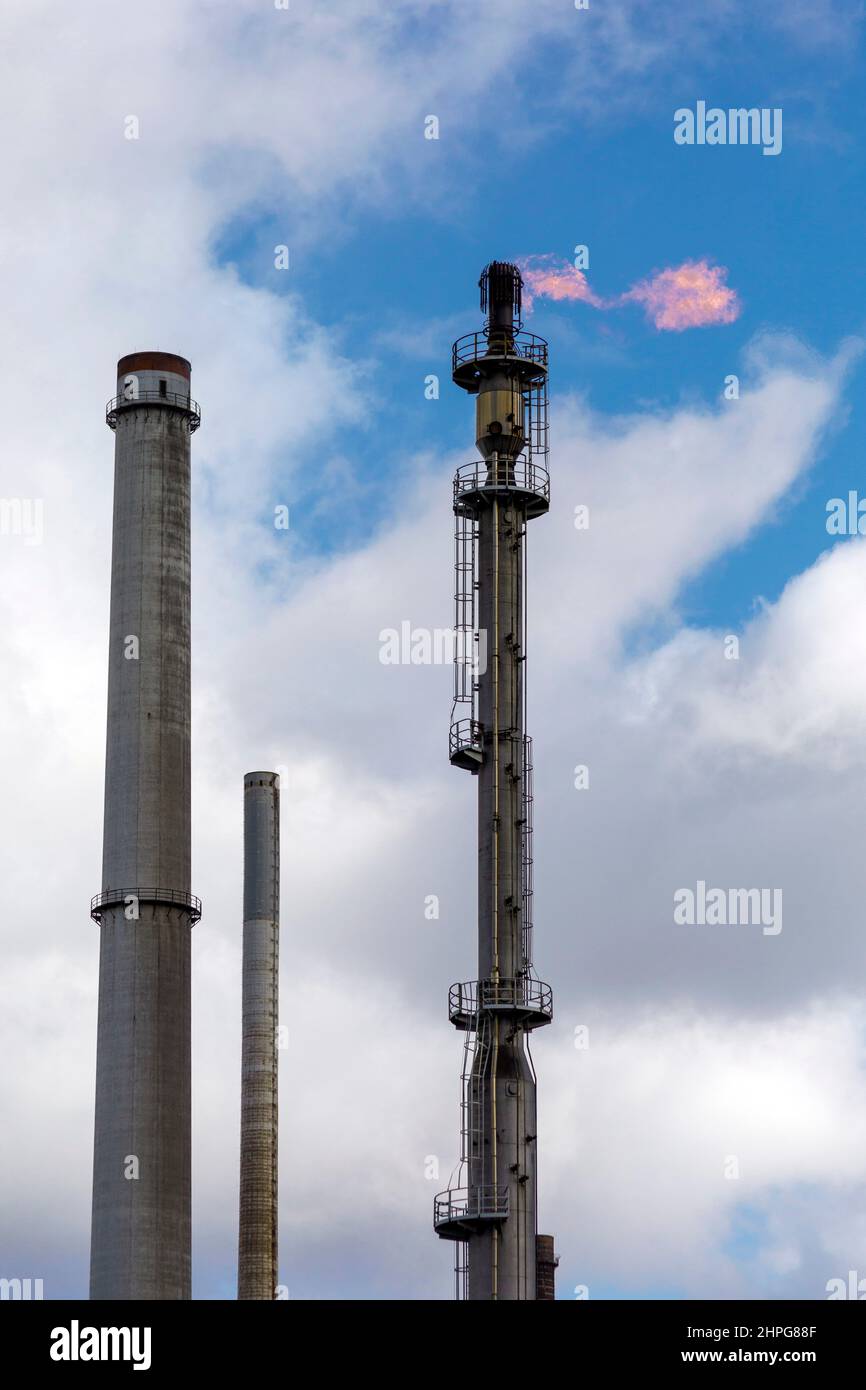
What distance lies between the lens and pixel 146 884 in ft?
233

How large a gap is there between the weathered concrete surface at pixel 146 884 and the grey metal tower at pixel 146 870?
40mm

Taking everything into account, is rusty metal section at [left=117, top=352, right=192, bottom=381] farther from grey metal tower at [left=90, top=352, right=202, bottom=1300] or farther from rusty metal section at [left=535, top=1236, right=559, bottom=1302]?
rusty metal section at [left=535, top=1236, right=559, bottom=1302]

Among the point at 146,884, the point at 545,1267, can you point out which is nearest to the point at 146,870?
the point at 146,884

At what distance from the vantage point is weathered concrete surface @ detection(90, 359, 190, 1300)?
68812 mm

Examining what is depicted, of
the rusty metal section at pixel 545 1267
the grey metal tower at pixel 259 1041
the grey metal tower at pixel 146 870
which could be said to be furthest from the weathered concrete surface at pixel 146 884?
the rusty metal section at pixel 545 1267

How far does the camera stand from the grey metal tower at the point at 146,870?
2712 inches

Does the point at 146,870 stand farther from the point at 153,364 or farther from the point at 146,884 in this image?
the point at 153,364

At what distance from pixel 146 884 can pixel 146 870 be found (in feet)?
1.33

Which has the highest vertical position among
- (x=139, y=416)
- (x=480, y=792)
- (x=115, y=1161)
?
(x=139, y=416)

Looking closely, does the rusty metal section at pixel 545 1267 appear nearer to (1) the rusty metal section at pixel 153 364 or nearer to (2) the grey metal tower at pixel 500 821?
(2) the grey metal tower at pixel 500 821
